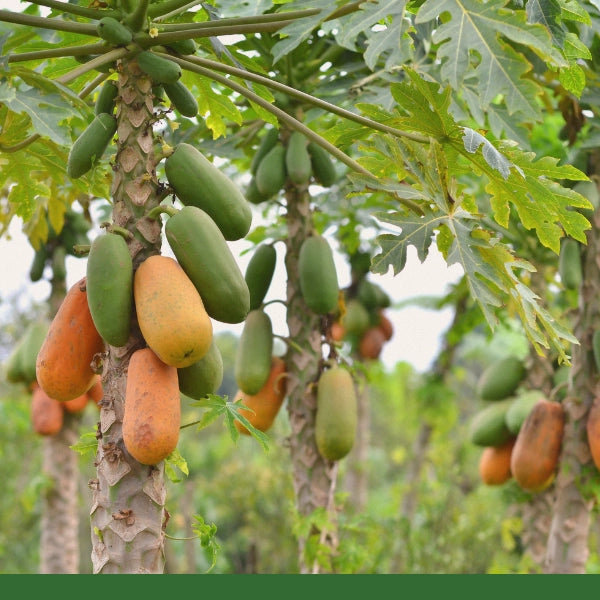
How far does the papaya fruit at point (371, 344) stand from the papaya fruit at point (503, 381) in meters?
0.98

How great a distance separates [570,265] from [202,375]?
1936 mm

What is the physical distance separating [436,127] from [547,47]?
16.7 inches

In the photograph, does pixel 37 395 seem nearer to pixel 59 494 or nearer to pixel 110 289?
pixel 59 494

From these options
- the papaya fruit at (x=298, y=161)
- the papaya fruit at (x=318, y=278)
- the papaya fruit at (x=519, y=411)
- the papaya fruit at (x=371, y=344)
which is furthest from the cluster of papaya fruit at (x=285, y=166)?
the papaya fruit at (x=371, y=344)

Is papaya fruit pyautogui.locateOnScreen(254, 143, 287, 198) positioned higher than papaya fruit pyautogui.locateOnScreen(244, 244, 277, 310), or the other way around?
papaya fruit pyautogui.locateOnScreen(254, 143, 287, 198)

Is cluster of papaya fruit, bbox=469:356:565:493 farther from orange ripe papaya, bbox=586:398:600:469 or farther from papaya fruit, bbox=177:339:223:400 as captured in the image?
papaya fruit, bbox=177:339:223:400

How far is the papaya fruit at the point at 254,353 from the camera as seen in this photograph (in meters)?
2.95

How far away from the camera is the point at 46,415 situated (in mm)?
4406

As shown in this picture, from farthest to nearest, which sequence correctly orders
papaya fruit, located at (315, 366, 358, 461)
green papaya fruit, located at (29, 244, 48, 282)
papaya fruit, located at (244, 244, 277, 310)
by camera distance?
green papaya fruit, located at (29, 244, 48, 282), papaya fruit, located at (244, 244, 277, 310), papaya fruit, located at (315, 366, 358, 461)

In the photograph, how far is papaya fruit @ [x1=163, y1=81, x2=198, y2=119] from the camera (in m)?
2.14

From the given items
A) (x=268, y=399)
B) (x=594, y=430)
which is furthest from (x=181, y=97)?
(x=594, y=430)

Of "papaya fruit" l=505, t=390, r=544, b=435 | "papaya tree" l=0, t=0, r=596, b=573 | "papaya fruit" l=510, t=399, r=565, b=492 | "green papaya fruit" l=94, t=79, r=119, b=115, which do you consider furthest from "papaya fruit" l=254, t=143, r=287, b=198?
"papaya fruit" l=505, t=390, r=544, b=435

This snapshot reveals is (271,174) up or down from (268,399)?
up

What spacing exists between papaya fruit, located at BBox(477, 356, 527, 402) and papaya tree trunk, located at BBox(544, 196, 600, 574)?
96cm
